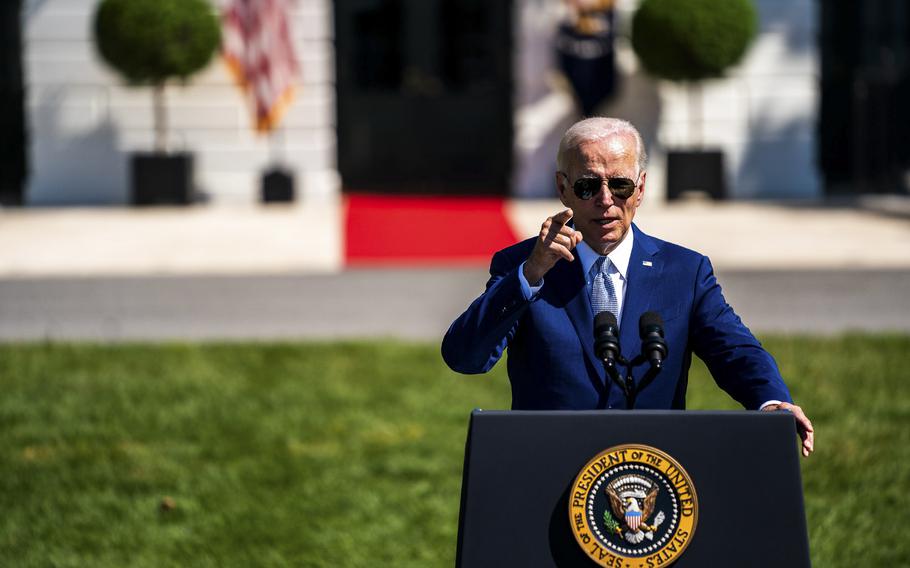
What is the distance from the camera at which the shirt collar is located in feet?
9.91

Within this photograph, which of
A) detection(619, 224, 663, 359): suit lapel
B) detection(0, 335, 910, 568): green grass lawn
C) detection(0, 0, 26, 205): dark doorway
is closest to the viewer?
detection(619, 224, 663, 359): suit lapel

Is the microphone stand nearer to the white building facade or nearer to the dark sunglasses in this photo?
the dark sunglasses

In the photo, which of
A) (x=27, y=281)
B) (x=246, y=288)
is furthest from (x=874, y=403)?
(x=27, y=281)

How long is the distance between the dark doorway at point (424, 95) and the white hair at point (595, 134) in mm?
16504

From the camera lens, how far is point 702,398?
23.9 feet

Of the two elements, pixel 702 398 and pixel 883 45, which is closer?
pixel 702 398

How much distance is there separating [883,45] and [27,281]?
1310 cm

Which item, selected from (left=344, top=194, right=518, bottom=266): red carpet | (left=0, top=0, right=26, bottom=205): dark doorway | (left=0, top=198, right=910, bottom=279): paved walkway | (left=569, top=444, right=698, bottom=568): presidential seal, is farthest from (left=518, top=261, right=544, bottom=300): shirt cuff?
(left=0, top=0, right=26, bottom=205): dark doorway

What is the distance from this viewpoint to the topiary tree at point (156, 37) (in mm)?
16922

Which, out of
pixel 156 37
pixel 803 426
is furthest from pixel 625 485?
pixel 156 37

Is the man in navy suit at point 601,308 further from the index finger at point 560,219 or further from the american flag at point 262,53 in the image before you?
the american flag at point 262,53

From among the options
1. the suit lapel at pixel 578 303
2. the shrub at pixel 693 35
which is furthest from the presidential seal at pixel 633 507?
the shrub at pixel 693 35

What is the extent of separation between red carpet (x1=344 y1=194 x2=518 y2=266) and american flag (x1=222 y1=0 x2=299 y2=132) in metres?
1.74

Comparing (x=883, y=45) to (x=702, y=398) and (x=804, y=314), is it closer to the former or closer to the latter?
(x=804, y=314)
